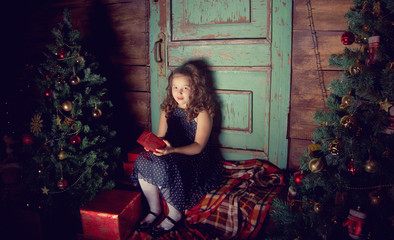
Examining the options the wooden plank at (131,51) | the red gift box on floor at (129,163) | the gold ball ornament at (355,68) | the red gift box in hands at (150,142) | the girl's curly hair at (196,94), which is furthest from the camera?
the wooden plank at (131,51)

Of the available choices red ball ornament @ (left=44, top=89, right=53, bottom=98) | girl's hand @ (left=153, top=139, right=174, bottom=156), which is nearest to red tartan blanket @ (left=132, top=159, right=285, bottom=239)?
girl's hand @ (left=153, top=139, right=174, bottom=156)

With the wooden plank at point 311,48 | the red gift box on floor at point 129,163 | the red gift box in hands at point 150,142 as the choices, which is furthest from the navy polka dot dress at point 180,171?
the wooden plank at point 311,48

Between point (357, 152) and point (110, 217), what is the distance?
1748 millimetres

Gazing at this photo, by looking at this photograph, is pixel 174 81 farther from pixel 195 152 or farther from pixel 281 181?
pixel 281 181

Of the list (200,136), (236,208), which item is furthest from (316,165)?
(200,136)

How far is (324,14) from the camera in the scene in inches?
88.0

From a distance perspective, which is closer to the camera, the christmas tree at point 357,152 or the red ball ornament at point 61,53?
the christmas tree at point 357,152

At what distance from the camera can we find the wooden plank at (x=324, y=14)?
7.18ft

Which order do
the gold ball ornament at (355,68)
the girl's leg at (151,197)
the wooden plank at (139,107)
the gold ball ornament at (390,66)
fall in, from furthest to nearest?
the wooden plank at (139,107)
the girl's leg at (151,197)
the gold ball ornament at (355,68)
the gold ball ornament at (390,66)

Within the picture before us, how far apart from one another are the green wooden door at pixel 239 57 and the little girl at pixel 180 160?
1.09 ft

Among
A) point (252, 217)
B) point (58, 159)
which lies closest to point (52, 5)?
point (58, 159)

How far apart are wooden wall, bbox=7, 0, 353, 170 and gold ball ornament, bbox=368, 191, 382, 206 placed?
113 cm

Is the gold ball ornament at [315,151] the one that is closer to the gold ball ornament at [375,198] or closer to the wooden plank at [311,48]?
the gold ball ornament at [375,198]

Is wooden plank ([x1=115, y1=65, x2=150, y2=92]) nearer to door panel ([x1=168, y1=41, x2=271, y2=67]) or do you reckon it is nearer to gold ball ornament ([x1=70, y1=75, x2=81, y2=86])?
door panel ([x1=168, y1=41, x2=271, y2=67])
